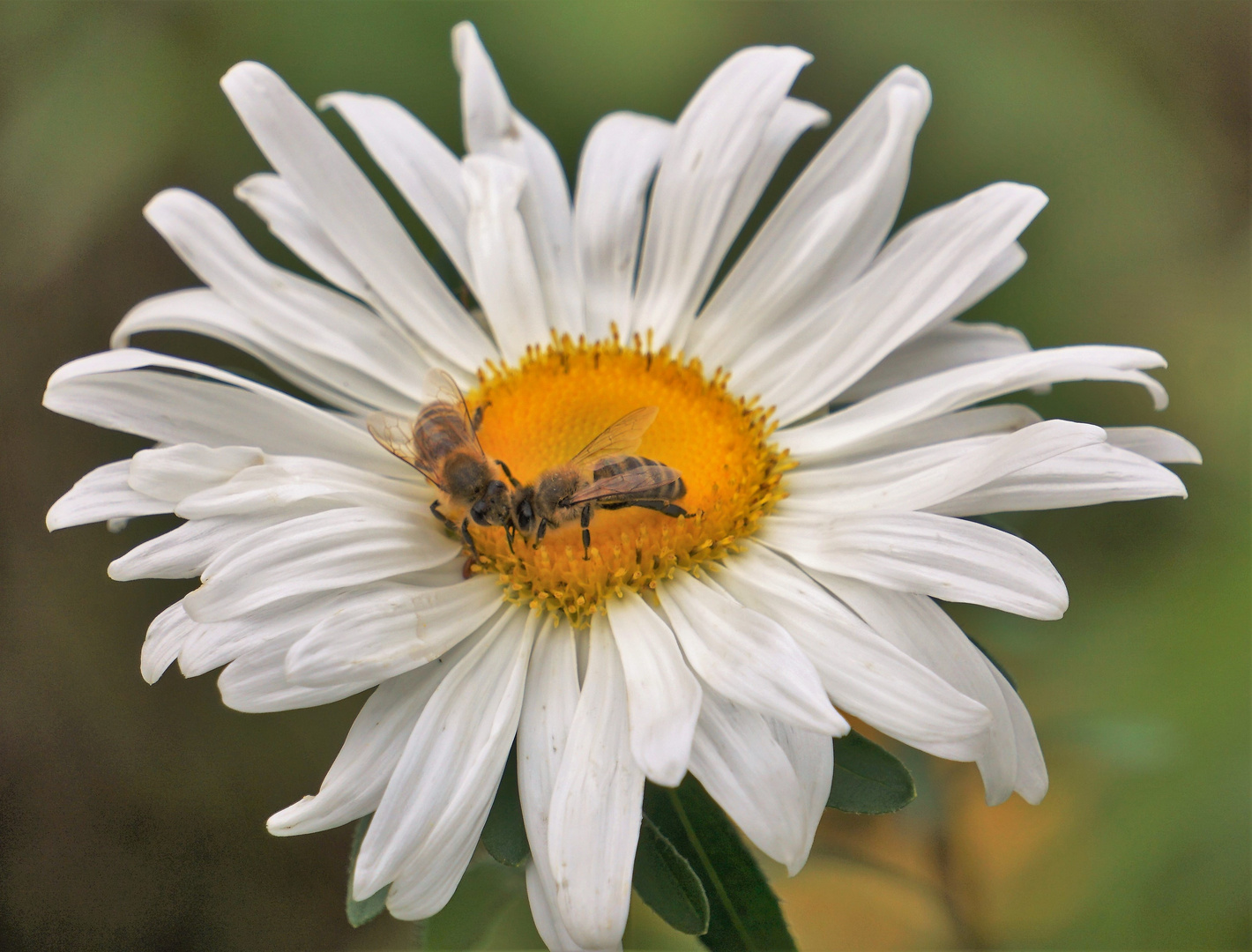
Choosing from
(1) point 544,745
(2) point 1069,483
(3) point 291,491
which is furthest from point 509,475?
(2) point 1069,483

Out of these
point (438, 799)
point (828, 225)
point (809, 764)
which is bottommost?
point (809, 764)

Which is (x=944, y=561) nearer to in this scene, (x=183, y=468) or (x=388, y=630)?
(x=388, y=630)

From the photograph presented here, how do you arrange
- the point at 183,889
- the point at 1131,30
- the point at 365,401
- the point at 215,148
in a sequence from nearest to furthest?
the point at 365,401
the point at 183,889
the point at 215,148
the point at 1131,30

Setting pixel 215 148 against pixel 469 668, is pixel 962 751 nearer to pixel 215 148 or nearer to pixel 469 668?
pixel 469 668

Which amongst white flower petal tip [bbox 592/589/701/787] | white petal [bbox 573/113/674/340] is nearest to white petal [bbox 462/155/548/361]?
white petal [bbox 573/113/674/340]

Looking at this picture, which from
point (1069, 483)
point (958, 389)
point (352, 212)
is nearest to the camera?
point (1069, 483)

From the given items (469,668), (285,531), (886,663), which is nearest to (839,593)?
(886,663)

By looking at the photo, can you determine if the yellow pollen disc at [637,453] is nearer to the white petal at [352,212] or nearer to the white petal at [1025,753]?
the white petal at [352,212]
